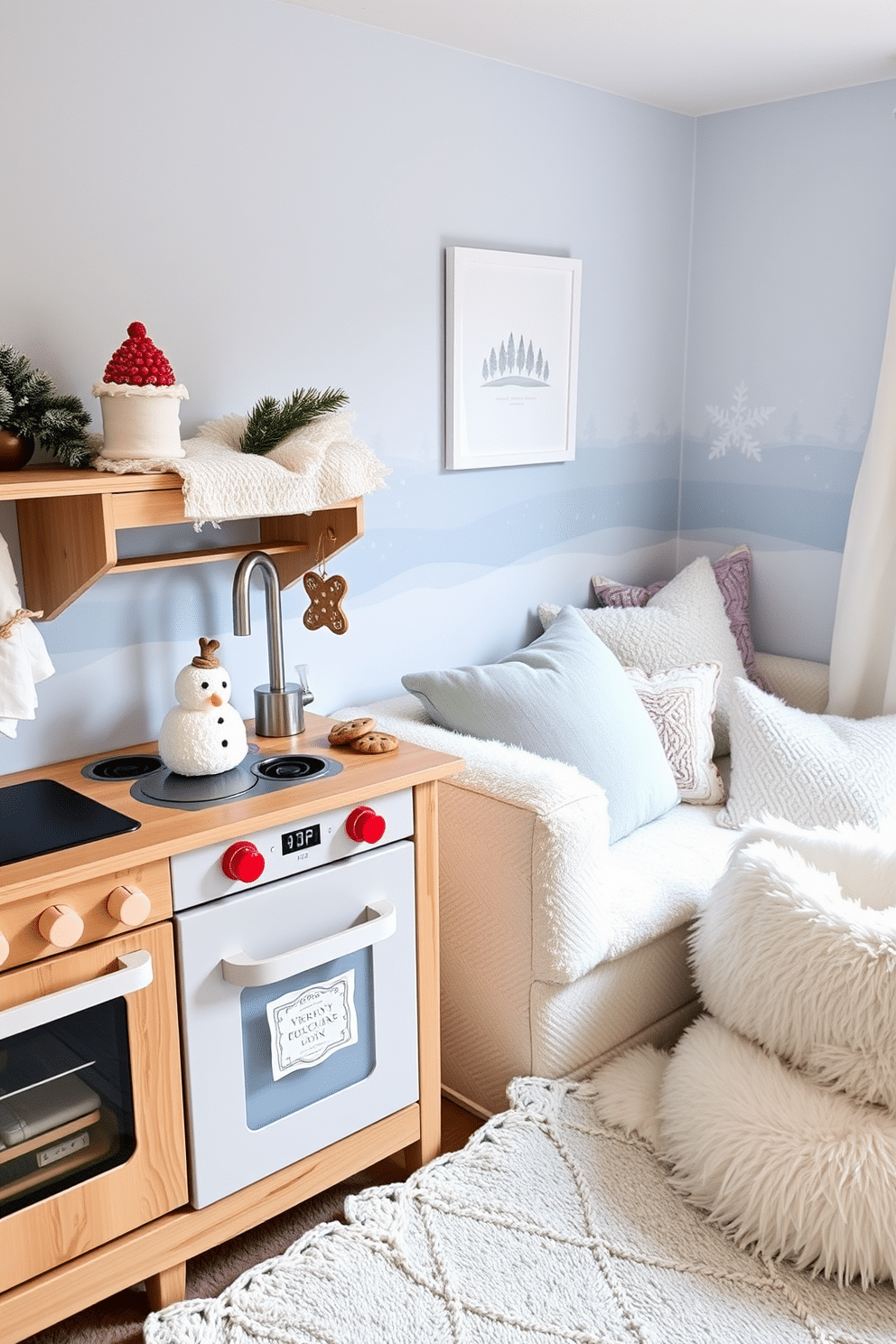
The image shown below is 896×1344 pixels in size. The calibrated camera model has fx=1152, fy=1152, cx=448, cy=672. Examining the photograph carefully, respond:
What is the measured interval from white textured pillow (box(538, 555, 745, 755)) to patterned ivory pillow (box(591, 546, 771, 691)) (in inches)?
2.6

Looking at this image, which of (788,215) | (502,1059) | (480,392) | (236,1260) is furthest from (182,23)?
(236,1260)

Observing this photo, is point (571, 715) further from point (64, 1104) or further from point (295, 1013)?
point (64, 1104)

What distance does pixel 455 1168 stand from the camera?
2000 millimetres

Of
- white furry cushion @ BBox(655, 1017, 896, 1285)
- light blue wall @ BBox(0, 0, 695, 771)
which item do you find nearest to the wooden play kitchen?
light blue wall @ BBox(0, 0, 695, 771)

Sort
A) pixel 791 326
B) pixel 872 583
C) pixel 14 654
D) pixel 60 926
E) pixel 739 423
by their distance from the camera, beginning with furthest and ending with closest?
pixel 739 423, pixel 791 326, pixel 872 583, pixel 14 654, pixel 60 926

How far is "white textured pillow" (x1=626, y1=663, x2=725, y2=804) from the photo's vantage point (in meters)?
2.68

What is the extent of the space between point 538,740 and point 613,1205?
874mm

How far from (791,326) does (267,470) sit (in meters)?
1.73

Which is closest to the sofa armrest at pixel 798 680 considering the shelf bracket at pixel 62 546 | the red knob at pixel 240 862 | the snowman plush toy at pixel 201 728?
the snowman plush toy at pixel 201 728

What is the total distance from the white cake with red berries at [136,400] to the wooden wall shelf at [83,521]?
51mm

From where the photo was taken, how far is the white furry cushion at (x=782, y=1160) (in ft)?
5.80

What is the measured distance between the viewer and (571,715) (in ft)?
7.93

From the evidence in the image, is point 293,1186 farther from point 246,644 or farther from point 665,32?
point 665,32

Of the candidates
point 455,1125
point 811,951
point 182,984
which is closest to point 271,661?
point 182,984
